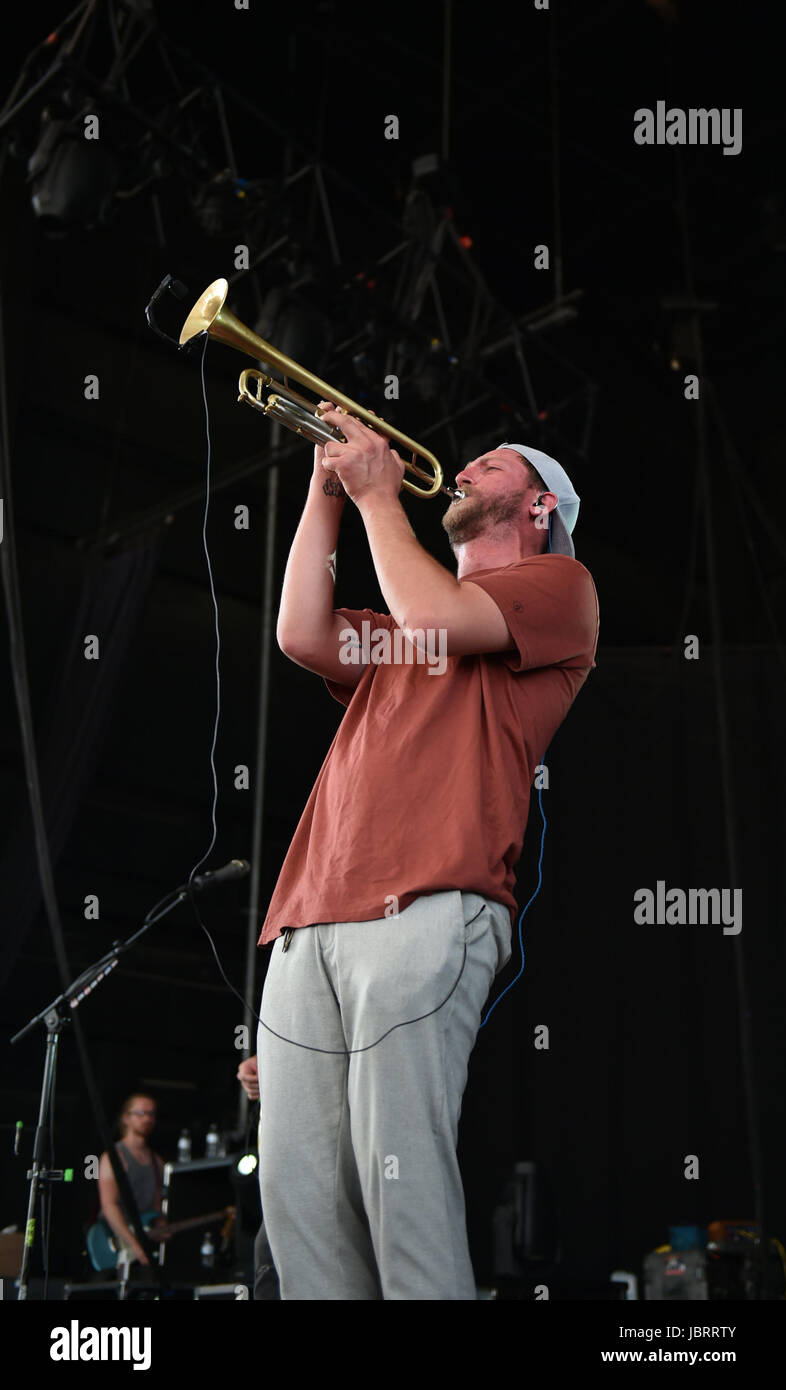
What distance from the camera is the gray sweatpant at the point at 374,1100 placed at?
1.46 meters

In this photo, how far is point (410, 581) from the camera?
171 cm

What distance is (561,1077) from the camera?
6.36 m

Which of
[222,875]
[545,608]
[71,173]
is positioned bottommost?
[222,875]

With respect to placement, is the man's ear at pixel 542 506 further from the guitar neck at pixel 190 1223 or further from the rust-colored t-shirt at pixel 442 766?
the guitar neck at pixel 190 1223

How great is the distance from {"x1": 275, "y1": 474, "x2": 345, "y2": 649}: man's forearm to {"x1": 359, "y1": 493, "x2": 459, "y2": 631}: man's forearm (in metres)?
0.18

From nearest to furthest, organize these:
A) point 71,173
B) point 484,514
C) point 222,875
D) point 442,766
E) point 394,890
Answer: point 394,890
point 442,766
point 484,514
point 222,875
point 71,173

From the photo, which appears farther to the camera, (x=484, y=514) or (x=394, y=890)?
(x=484, y=514)

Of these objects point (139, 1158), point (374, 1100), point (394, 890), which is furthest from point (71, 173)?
point (139, 1158)

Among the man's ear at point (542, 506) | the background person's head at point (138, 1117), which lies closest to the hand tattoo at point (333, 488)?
the man's ear at point (542, 506)

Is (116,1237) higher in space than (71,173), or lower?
lower

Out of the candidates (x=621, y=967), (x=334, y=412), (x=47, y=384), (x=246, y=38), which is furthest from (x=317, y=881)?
(x=47, y=384)

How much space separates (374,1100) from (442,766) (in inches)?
18.0

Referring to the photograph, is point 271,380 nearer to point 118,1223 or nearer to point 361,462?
point 361,462

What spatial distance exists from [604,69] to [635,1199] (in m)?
5.69
